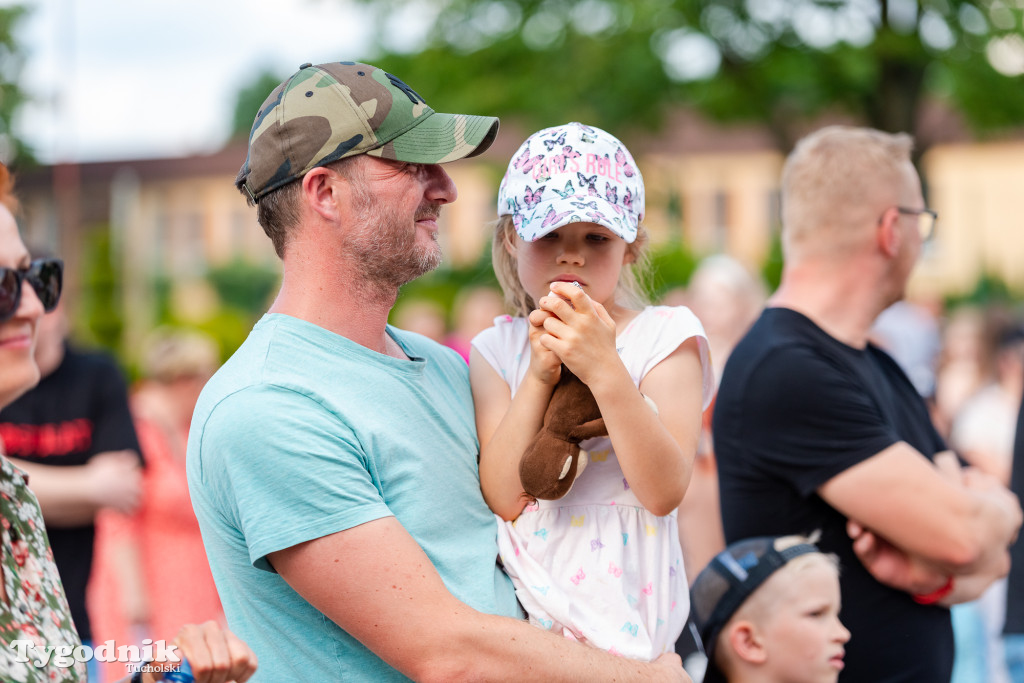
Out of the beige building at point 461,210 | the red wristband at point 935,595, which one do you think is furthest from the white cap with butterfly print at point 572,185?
the beige building at point 461,210

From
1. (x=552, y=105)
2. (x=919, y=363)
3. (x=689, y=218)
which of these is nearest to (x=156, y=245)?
(x=689, y=218)

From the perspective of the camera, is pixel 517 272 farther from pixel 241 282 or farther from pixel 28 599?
pixel 241 282

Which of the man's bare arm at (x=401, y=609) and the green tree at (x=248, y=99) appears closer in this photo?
the man's bare arm at (x=401, y=609)

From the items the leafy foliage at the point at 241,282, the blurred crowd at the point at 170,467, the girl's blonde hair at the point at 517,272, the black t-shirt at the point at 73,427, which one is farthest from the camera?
the leafy foliage at the point at 241,282

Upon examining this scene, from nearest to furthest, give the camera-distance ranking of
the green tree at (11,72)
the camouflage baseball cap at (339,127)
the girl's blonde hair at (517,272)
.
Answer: the camouflage baseball cap at (339,127), the girl's blonde hair at (517,272), the green tree at (11,72)

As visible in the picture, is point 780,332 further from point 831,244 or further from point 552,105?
point 552,105

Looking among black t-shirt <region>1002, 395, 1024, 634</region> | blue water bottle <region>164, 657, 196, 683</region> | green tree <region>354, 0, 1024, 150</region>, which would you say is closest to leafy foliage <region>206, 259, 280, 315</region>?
green tree <region>354, 0, 1024, 150</region>

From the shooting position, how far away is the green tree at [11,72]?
67.8 ft

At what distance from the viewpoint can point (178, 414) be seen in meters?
5.92

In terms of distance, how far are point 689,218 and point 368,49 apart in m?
22.0

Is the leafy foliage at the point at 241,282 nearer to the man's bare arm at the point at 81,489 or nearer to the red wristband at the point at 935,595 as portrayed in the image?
the man's bare arm at the point at 81,489

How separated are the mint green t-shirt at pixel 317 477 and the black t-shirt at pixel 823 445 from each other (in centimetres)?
110

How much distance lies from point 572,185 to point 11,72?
905 inches

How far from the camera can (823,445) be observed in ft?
9.20
